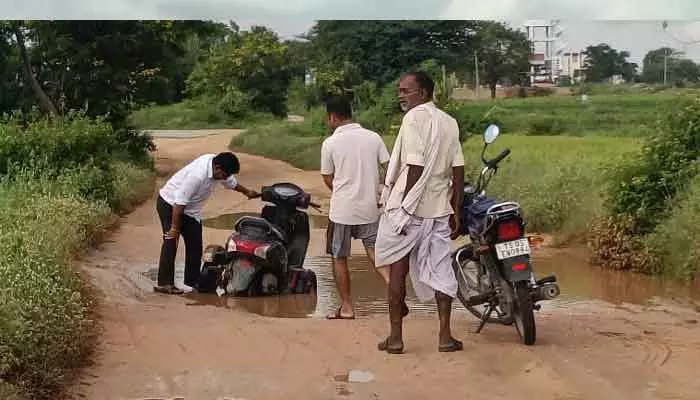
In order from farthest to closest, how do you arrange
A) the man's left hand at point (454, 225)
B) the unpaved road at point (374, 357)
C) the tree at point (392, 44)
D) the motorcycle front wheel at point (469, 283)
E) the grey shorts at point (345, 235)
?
the tree at point (392, 44) → the grey shorts at point (345, 235) → the motorcycle front wheel at point (469, 283) → the man's left hand at point (454, 225) → the unpaved road at point (374, 357)

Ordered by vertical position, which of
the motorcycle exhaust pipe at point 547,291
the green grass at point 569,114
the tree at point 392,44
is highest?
the tree at point 392,44

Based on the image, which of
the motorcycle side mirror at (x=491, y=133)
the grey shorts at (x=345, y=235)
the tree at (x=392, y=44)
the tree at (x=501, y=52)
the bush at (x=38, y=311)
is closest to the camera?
the bush at (x=38, y=311)

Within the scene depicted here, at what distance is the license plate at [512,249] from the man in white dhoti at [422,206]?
32 cm

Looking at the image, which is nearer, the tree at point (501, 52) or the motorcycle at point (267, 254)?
the motorcycle at point (267, 254)

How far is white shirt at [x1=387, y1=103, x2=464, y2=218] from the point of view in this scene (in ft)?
18.7

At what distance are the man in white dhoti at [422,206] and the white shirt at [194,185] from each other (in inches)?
95.3

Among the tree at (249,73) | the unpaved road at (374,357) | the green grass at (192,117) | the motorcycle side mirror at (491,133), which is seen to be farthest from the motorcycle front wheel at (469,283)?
the green grass at (192,117)

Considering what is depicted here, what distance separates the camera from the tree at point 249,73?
3512 cm

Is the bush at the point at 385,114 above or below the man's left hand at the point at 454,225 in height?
below

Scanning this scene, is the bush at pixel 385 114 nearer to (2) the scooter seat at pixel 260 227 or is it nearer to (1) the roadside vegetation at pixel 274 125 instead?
(1) the roadside vegetation at pixel 274 125

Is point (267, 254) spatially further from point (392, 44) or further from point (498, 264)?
point (392, 44)

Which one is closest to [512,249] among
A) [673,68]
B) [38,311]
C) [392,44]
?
[38,311]

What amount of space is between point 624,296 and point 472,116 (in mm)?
13432

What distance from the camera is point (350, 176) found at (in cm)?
678
